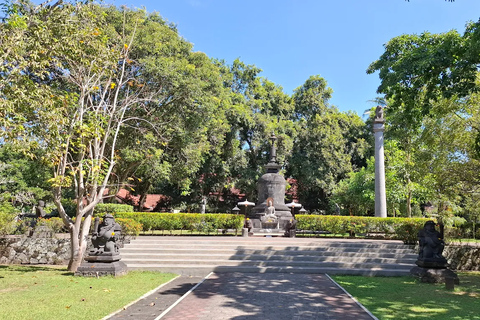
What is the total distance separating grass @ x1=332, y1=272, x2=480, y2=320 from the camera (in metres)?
6.41

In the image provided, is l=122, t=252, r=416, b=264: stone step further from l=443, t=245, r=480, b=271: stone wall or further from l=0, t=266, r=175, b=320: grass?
l=443, t=245, r=480, b=271: stone wall

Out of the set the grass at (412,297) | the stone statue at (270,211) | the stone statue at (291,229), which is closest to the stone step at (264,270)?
the grass at (412,297)

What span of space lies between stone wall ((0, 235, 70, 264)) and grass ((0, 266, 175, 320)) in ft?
5.72

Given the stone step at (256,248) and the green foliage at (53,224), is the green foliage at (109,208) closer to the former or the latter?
the green foliage at (53,224)

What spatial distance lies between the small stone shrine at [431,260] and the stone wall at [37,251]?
12.5m

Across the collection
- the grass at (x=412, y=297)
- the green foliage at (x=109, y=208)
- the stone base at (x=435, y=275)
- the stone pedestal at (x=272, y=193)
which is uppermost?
the stone pedestal at (x=272, y=193)

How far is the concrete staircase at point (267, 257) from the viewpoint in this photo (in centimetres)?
1114

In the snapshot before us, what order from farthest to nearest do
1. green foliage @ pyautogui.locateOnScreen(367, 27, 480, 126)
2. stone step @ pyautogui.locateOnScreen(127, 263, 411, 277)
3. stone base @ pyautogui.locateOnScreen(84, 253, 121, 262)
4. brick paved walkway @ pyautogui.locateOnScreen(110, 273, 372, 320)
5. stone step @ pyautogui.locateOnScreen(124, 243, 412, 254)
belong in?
stone step @ pyautogui.locateOnScreen(124, 243, 412, 254) → stone step @ pyautogui.locateOnScreen(127, 263, 411, 277) → stone base @ pyautogui.locateOnScreen(84, 253, 121, 262) → green foliage @ pyautogui.locateOnScreen(367, 27, 480, 126) → brick paved walkway @ pyautogui.locateOnScreen(110, 273, 372, 320)

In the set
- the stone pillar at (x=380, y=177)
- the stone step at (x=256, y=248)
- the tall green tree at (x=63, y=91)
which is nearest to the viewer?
the tall green tree at (x=63, y=91)

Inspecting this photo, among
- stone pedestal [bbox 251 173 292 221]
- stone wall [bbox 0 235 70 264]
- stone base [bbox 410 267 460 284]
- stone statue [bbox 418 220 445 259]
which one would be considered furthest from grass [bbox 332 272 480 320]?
stone pedestal [bbox 251 173 292 221]

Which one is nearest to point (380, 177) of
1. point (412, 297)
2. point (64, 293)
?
point (412, 297)

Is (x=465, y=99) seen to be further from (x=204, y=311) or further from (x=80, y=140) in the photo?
(x=80, y=140)

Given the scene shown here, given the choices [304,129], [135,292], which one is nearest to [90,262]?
[135,292]

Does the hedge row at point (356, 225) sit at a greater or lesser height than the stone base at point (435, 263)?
greater
